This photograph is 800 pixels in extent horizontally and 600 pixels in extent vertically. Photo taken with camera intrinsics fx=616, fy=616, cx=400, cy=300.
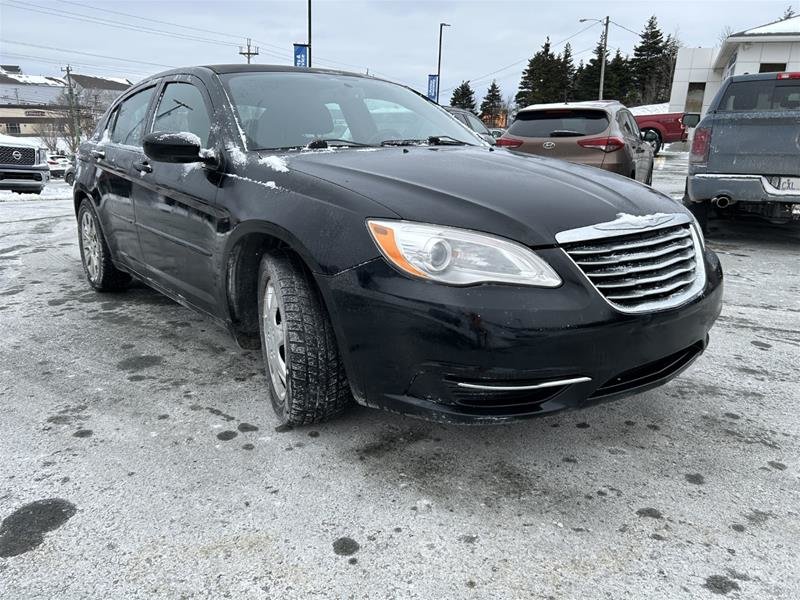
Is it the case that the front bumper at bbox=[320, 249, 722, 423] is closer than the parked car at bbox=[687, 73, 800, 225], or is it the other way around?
the front bumper at bbox=[320, 249, 722, 423]

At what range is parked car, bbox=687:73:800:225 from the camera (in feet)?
18.8

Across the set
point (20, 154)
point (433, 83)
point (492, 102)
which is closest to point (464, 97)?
point (492, 102)

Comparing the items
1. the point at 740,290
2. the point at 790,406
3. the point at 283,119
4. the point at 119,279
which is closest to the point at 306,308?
the point at 283,119

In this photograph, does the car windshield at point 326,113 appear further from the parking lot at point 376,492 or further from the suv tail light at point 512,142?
the suv tail light at point 512,142

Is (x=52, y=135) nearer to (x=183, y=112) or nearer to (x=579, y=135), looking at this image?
(x=579, y=135)

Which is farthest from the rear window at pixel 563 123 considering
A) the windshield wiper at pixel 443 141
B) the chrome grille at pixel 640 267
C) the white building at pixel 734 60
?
the white building at pixel 734 60

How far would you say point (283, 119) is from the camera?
118 inches

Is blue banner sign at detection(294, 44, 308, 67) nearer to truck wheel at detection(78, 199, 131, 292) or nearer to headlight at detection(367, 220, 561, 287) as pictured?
truck wheel at detection(78, 199, 131, 292)

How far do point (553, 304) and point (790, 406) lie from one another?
64.7 inches

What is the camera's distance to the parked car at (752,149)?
18.8ft

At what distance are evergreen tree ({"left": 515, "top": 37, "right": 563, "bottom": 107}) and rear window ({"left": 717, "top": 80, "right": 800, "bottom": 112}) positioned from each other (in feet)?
181

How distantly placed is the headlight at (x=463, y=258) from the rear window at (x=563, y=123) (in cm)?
634

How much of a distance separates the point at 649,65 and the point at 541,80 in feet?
37.4

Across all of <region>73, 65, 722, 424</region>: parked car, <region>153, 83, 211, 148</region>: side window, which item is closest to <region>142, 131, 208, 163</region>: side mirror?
<region>73, 65, 722, 424</region>: parked car
